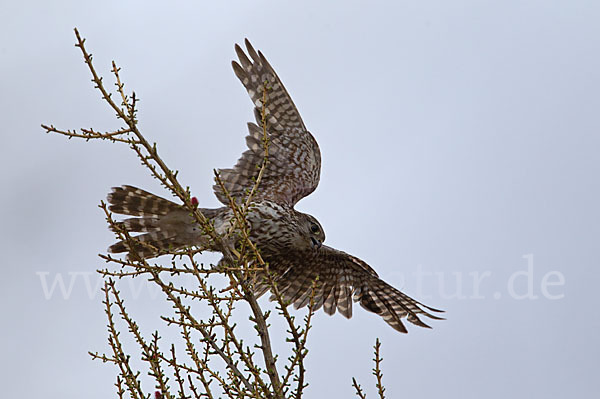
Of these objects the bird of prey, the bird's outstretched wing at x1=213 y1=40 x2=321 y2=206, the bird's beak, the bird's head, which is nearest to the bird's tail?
the bird of prey

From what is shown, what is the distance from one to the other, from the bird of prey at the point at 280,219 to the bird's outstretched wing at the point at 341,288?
11 mm

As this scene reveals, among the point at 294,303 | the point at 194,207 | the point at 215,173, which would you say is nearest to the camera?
the point at 215,173

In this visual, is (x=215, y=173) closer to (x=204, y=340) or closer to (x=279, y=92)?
(x=204, y=340)

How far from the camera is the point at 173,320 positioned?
4.01 m

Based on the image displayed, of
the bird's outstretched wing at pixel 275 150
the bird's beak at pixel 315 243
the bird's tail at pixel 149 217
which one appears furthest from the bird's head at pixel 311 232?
the bird's tail at pixel 149 217

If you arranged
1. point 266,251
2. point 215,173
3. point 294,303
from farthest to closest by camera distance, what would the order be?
point 294,303 < point 266,251 < point 215,173

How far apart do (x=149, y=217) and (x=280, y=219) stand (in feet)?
4.16

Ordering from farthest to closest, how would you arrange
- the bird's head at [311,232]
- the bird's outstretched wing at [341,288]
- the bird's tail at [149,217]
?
the bird's outstretched wing at [341,288] < the bird's head at [311,232] < the bird's tail at [149,217]

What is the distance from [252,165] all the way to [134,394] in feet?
11.6

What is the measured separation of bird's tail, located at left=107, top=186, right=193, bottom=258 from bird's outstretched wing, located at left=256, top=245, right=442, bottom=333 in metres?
1.48

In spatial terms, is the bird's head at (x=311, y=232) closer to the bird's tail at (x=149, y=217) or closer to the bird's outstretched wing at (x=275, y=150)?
the bird's outstretched wing at (x=275, y=150)

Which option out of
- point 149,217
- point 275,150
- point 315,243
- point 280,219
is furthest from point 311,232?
point 149,217

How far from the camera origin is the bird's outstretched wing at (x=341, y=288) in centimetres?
786

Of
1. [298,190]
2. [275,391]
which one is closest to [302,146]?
[298,190]
